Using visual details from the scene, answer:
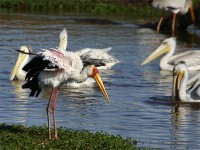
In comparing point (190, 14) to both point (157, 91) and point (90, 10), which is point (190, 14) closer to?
point (90, 10)

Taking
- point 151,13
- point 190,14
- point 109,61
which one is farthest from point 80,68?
point 151,13

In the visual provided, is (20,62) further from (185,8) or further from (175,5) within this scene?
(185,8)

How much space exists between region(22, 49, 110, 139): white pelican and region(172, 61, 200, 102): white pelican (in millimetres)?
3969

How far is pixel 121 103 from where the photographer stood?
513 inches

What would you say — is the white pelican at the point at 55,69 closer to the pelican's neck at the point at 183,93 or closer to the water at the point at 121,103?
the water at the point at 121,103

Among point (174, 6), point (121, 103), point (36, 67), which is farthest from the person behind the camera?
point (174, 6)

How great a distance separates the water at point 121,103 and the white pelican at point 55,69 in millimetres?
1085

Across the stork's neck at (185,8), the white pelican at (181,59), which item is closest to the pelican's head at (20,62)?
the white pelican at (181,59)

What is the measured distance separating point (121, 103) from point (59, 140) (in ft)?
13.1

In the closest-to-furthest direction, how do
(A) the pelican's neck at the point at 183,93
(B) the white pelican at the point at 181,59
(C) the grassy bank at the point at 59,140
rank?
(C) the grassy bank at the point at 59,140 → (A) the pelican's neck at the point at 183,93 → (B) the white pelican at the point at 181,59

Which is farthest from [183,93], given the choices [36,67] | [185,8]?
[185,8]

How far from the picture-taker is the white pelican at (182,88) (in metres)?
13.4

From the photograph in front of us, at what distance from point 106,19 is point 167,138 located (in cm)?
1962

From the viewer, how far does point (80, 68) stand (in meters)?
9.53
